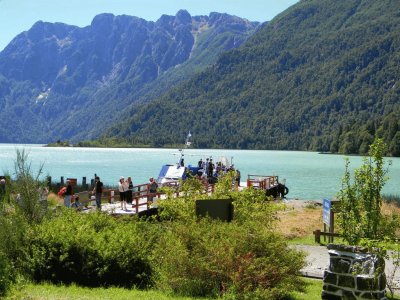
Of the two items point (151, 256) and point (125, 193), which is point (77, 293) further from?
point (125, 193)

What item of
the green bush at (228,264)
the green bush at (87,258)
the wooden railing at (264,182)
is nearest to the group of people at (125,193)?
the wooden railing at (264,182)

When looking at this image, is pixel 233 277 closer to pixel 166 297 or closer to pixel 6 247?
pixel 166 297

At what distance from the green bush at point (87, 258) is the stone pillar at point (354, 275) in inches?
188

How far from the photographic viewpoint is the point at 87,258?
1434 centimetres

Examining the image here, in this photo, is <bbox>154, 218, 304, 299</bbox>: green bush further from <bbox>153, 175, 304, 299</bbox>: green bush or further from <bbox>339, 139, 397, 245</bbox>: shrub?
<bbox>339, 139, 397, 245</bbox>: shrub

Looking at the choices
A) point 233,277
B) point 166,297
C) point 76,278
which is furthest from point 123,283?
point 233,277

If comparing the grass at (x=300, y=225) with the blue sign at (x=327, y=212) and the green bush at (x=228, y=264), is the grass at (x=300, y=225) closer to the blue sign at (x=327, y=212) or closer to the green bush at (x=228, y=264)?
the blue sign at (x=327, y=212)

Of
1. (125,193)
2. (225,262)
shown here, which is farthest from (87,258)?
(125,193)

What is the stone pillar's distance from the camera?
37.1ft

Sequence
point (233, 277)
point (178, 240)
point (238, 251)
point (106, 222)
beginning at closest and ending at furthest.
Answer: point (233, 277) → point (238, 251) → point (178, 240) → point (106, 222)

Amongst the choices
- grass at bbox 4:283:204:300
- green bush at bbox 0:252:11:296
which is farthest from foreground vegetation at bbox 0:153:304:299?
grass at bbox 4:283:204:300

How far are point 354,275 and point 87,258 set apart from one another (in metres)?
6.26

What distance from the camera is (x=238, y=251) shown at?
1324 cm

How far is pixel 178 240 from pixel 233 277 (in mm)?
2272
